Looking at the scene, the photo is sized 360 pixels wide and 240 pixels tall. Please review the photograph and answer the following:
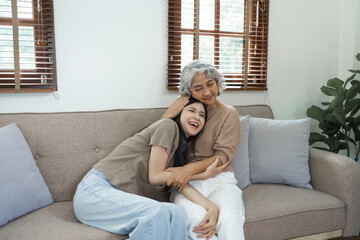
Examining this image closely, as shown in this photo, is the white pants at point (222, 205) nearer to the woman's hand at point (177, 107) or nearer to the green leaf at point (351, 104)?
the woman's hand at point (177, 107)

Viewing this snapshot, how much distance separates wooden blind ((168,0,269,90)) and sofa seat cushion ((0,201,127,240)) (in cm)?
125

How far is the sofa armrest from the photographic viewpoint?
6.39 feet

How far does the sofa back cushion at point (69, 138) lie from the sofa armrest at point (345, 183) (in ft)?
3.76

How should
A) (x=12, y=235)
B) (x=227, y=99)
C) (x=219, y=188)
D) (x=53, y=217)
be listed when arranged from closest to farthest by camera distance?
(x=12, y=235) < (x=53, y=217) < (x=219, y=188) < (x=227, y=99)

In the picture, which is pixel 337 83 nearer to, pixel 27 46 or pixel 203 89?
pixel 203 89

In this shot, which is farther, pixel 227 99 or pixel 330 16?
pixel 330 16

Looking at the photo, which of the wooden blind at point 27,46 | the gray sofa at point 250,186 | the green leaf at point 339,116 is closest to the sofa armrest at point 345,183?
the gray sofa at point 250,186

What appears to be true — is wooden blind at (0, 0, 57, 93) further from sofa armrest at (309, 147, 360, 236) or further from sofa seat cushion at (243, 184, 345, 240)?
sofa armrest at (309, 147, 360, 236)

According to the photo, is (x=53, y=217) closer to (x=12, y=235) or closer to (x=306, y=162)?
(x=12, y=235)

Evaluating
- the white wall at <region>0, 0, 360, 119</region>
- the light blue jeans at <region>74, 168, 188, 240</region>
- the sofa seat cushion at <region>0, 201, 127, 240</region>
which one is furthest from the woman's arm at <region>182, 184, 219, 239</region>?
the white wall at <region>0, 0, 360, 119</region>

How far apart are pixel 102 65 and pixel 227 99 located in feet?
3.36

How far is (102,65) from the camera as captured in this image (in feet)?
7.63

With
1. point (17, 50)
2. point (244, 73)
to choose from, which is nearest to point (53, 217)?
point (17, 50)

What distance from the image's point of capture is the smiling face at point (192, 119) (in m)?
1.84
